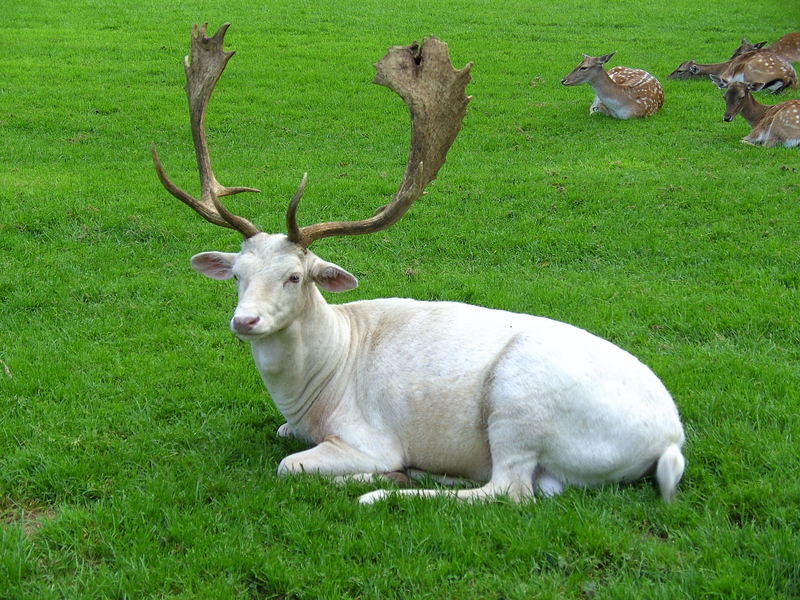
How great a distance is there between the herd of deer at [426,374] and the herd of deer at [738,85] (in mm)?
9495

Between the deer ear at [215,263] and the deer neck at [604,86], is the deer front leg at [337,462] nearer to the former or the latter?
the deer ear at [215,263]

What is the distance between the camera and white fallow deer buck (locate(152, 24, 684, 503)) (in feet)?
15.4

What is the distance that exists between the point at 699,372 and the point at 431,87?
9.05ft

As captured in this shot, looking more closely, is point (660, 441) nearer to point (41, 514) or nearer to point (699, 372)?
point (699, 372)

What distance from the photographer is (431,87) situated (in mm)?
5758

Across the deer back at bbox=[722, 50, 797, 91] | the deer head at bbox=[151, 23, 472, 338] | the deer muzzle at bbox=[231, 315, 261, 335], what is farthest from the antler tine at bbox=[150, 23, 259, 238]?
the deer back at bbox=[722, 50, 797, 91]

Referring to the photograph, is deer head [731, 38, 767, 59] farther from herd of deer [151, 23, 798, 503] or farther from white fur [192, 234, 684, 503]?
white fur [192, 234, 684, 503]

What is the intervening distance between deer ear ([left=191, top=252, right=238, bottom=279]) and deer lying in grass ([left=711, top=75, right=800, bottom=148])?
10.5 metres

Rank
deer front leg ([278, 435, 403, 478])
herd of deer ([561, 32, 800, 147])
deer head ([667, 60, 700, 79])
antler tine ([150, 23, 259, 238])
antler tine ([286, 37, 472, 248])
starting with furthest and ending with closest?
deer head ([667, 60, 700, 79])
herd of deer ([561, 32, 800, 147])
antler tine ([150, 23, 259, 238])
antler tine ([286, 37, 472, 248])
deer front leg ([278, 435, 403, 478])

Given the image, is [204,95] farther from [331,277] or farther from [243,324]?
[243,324]

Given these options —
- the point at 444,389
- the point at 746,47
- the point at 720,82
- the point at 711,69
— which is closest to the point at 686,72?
the point at 711,69

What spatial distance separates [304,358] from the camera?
5.45 meters

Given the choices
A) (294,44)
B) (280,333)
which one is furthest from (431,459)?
(294,44)

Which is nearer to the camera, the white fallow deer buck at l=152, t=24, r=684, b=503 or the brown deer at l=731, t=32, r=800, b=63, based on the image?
the white fallow deer buck at l=152, t=24, r=684, b=503
